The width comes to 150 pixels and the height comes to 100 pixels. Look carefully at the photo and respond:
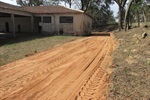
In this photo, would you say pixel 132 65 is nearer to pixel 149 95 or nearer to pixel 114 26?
pixel 149 95

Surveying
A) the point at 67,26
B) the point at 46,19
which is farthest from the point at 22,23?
the point at 67,26

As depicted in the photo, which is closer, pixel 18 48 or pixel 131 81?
pixel 131 81

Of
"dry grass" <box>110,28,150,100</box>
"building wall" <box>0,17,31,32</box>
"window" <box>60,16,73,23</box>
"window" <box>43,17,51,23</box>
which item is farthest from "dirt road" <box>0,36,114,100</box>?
"building wall" <box>0,17,31,32</box>

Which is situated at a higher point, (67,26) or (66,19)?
(66,19)

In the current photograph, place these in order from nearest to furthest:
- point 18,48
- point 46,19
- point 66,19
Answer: point 18,48
point 66,19
point 46,19

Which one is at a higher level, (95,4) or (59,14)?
(95,4)

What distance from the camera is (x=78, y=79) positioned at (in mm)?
6465

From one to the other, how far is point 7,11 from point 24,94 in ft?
55.4

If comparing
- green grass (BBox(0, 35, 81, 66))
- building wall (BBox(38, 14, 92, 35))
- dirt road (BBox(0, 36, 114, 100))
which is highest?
building wall (BBox(38, 14, 92, 35))

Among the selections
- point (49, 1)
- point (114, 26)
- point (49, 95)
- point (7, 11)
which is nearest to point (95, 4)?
point (114, 26)

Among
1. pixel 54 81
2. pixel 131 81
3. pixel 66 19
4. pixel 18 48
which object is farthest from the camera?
pixel 66 19

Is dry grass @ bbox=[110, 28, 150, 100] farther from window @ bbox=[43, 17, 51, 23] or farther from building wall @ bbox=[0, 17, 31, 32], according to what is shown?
building wall @ bbox=[0, 17, 31, 32]

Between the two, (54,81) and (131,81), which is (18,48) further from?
(131,81)

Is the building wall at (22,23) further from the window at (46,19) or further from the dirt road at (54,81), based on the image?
the dirt road at (54,81)
